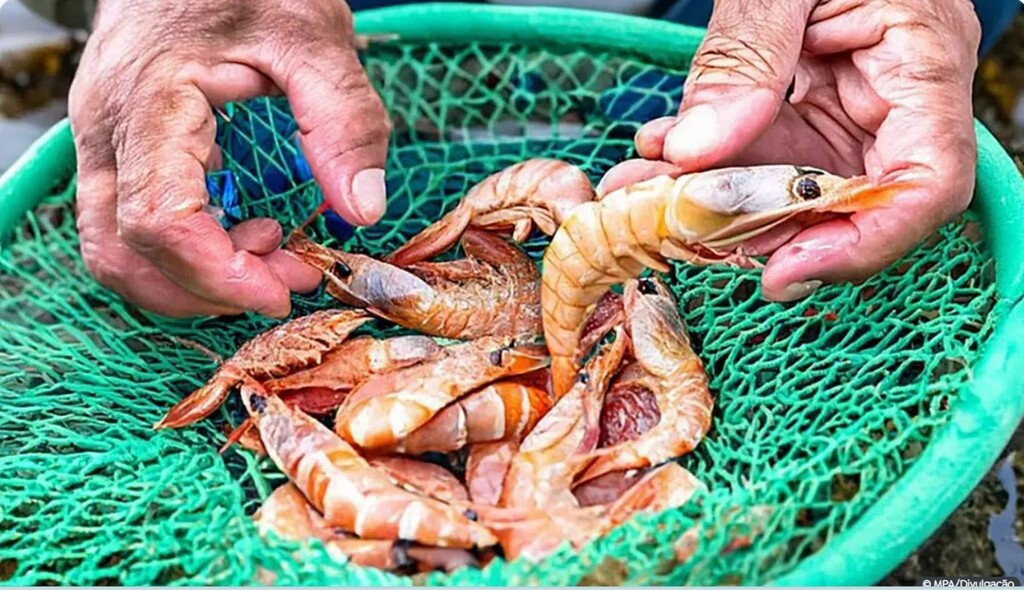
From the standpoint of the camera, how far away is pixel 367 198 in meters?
2.27

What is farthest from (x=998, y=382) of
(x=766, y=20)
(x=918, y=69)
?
(x=766, y=20)

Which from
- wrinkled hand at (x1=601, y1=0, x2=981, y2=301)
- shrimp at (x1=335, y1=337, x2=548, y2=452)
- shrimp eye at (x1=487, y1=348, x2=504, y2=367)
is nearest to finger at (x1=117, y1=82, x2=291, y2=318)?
shrimp at (x1=335, y1=337, x2=548, y2=452)

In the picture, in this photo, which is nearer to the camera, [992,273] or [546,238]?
[992,273]

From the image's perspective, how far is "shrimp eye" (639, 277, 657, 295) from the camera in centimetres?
230

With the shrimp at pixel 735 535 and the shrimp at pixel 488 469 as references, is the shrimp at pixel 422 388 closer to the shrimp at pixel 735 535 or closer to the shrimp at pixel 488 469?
the shrimp at pixel 488 469

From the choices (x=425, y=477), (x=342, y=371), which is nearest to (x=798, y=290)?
(x=425, y=477)

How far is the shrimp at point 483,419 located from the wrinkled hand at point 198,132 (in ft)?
1.44

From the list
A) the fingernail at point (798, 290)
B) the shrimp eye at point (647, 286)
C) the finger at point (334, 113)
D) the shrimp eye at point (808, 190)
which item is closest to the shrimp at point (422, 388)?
the shrimp eye at point (647, 286)

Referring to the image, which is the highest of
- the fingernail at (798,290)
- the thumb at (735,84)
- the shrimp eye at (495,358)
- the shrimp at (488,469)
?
the thumb at (735,84)

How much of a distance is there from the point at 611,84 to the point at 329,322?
117 cm

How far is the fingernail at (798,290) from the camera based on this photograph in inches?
85.0

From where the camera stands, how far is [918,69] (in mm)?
2160

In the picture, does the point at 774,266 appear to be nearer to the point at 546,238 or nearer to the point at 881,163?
the point at 881,163

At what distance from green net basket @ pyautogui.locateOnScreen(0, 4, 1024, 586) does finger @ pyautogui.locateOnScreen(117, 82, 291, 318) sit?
0.80 feet
